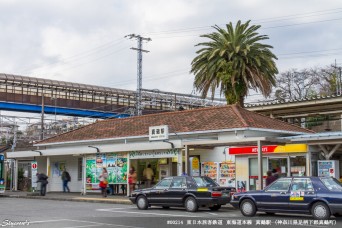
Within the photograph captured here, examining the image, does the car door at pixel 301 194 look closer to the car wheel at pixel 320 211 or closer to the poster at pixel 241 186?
the car wheel at pixel 320 211

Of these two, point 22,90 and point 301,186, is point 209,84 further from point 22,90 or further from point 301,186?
point 22,90

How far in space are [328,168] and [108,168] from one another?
13.5 meters

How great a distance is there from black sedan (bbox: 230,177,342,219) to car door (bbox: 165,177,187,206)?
9.23ft

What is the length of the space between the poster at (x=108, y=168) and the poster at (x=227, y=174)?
629 cm

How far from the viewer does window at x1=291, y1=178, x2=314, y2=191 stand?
1659 centimetres

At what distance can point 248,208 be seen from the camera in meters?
17.8

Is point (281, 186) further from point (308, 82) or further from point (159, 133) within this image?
point (308, 82)

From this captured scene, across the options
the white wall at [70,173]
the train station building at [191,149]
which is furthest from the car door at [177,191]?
the white wall at [70,173]

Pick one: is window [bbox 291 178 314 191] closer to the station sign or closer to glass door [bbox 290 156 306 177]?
the station sign

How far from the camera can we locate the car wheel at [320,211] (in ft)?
52.2

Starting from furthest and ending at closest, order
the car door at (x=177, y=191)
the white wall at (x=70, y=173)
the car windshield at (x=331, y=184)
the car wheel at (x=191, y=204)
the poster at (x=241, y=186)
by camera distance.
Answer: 1. the white wall at (x=70, y=173)
2. the poster at (x=241, y=186)
3. the car door at (x=177, y=191)
4. the car wheel at (x=191, y=204)
5. the car windshield at (x=331, y=184)

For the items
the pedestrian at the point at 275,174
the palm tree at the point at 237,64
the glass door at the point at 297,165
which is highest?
the palm tree at the point at 237,64

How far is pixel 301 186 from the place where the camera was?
55.1 feet

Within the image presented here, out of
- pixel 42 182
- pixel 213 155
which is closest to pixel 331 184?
pixel 213 155
